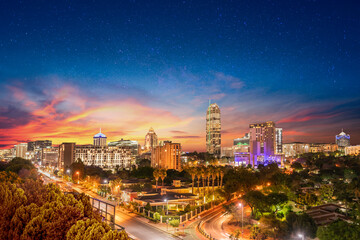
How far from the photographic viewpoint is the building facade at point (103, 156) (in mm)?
167038

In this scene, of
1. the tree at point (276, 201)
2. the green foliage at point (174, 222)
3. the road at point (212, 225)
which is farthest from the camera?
the tree at point (276, 201)

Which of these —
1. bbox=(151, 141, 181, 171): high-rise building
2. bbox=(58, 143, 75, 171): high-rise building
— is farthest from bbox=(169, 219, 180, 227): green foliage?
bbox=(58, 143, 75, 171): high-rise building

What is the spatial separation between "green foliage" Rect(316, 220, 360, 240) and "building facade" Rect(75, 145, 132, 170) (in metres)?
146

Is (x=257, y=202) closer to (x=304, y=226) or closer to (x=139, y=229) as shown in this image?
(x=304, y=226)

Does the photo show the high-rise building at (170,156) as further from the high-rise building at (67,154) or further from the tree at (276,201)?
the tree at (276,201)

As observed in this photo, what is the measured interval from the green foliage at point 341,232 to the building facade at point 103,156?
480 ft

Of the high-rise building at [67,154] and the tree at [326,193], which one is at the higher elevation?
the high-rise building at [67,154]

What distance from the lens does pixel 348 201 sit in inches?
1757

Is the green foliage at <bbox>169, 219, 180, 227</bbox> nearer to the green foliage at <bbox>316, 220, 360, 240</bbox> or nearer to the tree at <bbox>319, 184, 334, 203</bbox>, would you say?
the green foliage at <bbox>316, 220, 360, 240</bbox>

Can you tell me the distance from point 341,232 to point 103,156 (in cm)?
16323

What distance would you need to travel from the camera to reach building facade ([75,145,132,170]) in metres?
167

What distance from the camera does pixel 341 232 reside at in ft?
86.0

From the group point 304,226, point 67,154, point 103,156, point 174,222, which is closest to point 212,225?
point 174,222

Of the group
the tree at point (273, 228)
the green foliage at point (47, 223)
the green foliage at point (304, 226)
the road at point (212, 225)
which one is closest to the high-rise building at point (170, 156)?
the road at point (212, 225)
